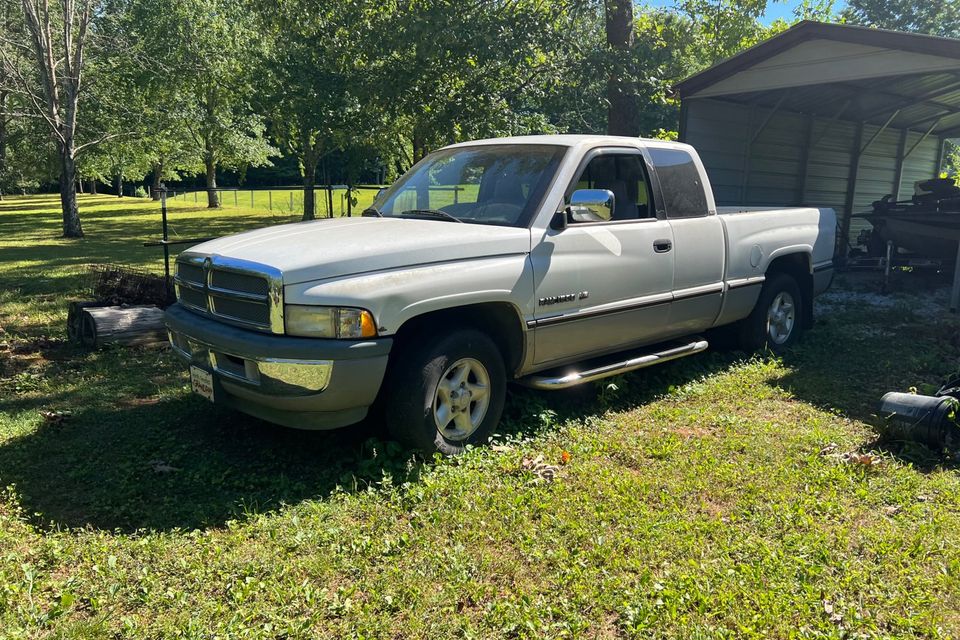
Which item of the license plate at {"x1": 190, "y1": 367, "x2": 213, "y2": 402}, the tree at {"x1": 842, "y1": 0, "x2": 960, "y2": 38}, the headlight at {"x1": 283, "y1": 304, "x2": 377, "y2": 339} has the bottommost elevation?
the license plate at {"x1": 190, "y1": 367, "x2": 213, "y2": 402}

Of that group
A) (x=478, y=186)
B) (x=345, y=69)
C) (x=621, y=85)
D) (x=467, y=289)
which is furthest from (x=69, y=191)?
(x=467, y=289)

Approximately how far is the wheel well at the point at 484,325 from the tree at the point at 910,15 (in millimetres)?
40248

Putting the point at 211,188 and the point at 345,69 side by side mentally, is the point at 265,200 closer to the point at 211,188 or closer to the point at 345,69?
the point at 211,188

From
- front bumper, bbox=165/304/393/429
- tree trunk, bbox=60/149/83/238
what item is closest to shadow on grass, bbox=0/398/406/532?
front bumper, bbox=165/304/393/429

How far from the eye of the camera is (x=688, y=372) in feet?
21.2

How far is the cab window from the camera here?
17.6ft

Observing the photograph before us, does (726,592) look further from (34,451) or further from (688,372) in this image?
(34,451)

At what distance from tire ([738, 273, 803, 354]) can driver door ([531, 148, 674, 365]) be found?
1.64 meters

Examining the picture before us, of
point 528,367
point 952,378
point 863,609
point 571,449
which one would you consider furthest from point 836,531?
point 952,378

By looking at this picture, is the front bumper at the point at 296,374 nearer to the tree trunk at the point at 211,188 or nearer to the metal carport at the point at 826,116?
the metal carport at the point at 826,116

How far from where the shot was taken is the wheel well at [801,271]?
7.17m

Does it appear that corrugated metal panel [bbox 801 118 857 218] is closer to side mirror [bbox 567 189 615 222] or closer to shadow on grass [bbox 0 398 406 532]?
side mirror [bbox 567 189 615 222]

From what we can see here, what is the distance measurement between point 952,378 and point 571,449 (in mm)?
2971

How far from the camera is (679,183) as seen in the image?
5.95 meters
